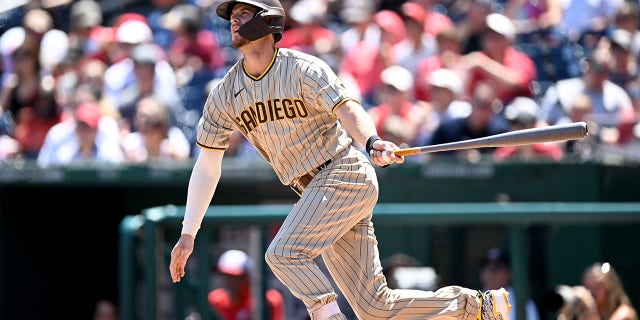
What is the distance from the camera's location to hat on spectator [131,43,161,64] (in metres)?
10.5

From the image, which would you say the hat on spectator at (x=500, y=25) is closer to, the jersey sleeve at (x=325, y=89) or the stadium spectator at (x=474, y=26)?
the stadium spectator at (x=474, y=26)

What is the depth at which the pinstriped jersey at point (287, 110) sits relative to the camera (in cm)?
532

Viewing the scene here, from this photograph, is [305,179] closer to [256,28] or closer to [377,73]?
[256,28]

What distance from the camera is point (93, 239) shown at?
10.3 metres

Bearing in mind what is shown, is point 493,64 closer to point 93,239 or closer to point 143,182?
point 143,182

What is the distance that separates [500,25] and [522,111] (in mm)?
1461

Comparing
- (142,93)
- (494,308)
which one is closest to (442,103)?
(142,93)

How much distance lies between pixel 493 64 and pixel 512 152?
1.17 metres

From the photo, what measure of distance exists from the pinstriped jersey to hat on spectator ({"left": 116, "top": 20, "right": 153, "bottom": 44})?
5.81 m

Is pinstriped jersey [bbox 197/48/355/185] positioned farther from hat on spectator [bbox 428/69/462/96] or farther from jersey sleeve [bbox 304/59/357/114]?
hat on spectator [bbox 428/69/462/96]

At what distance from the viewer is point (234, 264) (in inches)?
324

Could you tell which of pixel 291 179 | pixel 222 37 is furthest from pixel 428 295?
pixel 222 37

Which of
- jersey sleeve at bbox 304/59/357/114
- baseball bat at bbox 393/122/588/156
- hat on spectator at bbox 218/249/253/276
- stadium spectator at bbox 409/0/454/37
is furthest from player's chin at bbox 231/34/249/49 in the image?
stadium spectator at bbox 409/0/454/37

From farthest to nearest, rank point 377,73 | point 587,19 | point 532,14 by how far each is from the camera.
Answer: point 532,14, point 587,19, point 377,73
